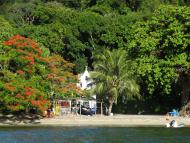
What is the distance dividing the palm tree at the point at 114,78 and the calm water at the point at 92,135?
13455 mm

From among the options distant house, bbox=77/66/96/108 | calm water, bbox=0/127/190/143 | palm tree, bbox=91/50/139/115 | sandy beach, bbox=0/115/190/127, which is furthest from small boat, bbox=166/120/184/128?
distant house, bbox=77/66/96/108

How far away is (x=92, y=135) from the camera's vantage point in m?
46.8

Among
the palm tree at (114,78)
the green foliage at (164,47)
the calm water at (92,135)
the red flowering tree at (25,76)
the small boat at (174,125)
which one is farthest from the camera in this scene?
the palm tree at (114,78)

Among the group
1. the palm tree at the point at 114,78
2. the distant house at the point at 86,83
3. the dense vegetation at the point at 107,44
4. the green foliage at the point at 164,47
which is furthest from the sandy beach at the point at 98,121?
the distant house at the point at 86,83

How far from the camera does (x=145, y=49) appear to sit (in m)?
63.3

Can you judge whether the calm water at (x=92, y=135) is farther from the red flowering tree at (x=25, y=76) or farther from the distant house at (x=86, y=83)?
the distant house at (x=86, y=83)

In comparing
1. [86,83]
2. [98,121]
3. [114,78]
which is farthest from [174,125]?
[86,83]

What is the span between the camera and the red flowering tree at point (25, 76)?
5525 cm

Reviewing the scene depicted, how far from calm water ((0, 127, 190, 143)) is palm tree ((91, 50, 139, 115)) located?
1346cm

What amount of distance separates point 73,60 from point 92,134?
139ft

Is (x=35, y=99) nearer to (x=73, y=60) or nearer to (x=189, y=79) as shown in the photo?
(x=189, y=79)

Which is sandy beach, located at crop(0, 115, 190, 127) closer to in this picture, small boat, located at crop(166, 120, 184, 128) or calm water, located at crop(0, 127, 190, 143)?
small boat, located at crop(166, 120, 184, 128)

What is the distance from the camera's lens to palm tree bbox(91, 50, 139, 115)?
220ft

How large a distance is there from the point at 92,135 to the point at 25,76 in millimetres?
13923
